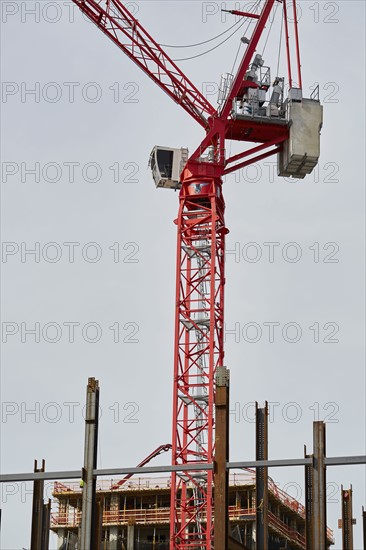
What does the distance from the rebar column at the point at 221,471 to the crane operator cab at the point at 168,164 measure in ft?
108

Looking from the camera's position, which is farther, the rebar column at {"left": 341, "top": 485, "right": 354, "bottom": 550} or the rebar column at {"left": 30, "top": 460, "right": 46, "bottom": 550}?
the rebar column at {"left": 341, "top": 485, "right": 354, "bottom": 550}

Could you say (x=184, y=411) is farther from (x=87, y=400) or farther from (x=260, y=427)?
(x=87, y=400)

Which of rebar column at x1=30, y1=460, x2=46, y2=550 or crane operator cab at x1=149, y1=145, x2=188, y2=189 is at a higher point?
crane operator cab at x1=149, y1=145, x2=188, y2=189

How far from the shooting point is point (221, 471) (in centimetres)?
2495

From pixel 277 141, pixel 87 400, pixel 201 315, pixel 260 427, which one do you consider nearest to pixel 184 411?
pixel 201 315

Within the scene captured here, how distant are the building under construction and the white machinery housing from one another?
583 inches

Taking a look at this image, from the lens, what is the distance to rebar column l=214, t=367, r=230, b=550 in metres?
24.8

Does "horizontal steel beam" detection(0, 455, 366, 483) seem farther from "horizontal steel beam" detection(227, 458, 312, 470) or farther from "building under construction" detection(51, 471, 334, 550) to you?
"building under construction" detection(51, 471, 334, 550)

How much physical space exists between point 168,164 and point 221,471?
3442 centimetres

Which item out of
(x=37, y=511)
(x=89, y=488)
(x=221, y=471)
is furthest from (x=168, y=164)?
(x=221, y=471)

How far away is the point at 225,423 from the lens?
2555cm

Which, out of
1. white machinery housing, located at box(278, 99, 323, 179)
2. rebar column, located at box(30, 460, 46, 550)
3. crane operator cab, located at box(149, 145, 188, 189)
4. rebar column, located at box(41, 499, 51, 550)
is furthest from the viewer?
crane operator cab, located at box(149, 145, 188, 189)

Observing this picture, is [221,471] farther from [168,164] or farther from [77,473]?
[168,164]

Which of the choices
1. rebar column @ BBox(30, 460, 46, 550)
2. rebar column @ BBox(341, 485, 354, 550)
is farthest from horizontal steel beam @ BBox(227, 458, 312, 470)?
rebar column @ BBox(341, 485, 354, 550)
